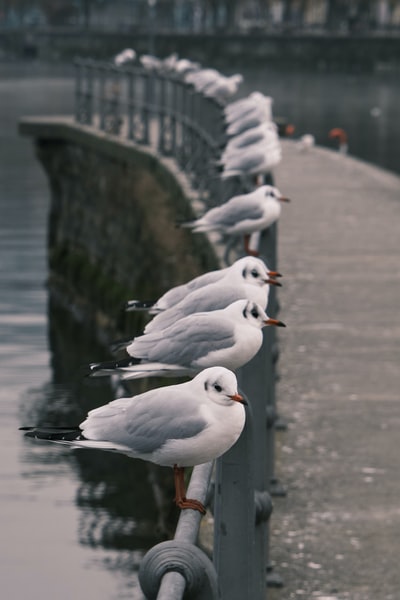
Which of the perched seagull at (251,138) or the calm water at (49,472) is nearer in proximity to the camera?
the perched seagull at (251,138)

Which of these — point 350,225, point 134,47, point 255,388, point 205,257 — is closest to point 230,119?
point 350,225

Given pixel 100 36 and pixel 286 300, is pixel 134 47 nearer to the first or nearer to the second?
pixel 100 36

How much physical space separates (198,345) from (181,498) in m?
0.96

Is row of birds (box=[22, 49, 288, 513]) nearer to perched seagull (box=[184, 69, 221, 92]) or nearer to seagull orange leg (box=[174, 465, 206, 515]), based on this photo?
seagull orange leg (box=[174, 465, 206, 515])

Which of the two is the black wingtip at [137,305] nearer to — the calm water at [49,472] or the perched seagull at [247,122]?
the calm water at [49,472]

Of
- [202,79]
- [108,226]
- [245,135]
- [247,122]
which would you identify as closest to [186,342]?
[245,135]

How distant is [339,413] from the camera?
8406mm

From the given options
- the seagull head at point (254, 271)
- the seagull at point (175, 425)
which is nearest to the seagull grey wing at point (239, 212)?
the seagull head at point (254, 271)

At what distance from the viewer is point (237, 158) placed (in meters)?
12.6

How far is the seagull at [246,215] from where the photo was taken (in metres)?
9.28

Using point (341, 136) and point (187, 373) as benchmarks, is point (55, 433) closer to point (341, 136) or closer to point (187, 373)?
point (187, 373)

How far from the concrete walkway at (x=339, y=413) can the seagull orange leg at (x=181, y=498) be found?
4.43ft

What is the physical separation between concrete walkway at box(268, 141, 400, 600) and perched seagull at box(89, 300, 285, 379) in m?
1.02

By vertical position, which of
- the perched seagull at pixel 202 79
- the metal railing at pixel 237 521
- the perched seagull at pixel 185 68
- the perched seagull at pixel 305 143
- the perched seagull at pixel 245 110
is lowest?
the perched seagull at pixel 305 143
